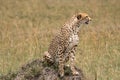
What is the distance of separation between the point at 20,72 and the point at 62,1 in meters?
12.6

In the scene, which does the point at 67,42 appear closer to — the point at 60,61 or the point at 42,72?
the point at 60,61

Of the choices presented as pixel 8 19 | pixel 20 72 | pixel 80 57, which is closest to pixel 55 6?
pixel 8 19

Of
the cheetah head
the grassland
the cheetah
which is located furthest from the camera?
the grassland

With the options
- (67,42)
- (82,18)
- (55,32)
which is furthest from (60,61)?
(55,32)

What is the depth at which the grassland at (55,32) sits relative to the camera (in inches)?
488

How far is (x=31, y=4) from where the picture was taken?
21.7 m

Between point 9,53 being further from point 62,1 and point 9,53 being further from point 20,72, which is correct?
point 62,1

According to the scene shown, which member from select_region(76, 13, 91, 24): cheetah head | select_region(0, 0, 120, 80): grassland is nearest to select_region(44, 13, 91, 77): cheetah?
select_region(76, 13, 91, 24): cheetah head

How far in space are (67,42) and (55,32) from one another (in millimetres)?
6370

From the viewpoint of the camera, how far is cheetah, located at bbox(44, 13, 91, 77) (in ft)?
30.7

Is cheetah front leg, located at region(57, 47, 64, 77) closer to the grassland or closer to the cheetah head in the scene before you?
the cheetah head

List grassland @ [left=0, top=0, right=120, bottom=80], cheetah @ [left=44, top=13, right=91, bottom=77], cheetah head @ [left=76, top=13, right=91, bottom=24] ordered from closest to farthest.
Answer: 1. cheetah @ [left=44, top=13, right=91, bottom=77]
2. cheetah head @ [left=76, top=13, right=91, bottom=24]
3. grassland @ [left=0, top=0, right=120, bottom=80]

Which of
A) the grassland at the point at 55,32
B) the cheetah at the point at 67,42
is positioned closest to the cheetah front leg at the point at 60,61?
the cheetah at the point at 67,42

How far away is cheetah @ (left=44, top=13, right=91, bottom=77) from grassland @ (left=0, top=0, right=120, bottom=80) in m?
1.63
